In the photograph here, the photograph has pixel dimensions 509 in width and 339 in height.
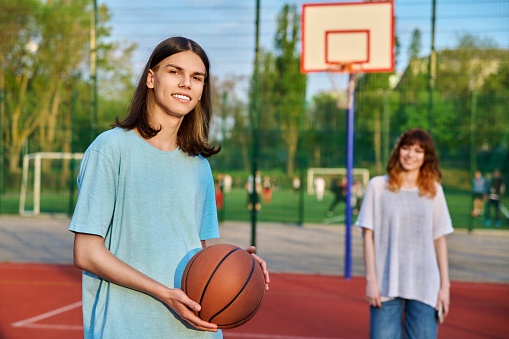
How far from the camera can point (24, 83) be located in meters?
20.1

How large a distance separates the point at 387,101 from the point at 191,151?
1014cm

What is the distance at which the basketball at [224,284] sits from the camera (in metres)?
2.02

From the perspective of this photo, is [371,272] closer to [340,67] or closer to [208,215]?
[208,215]

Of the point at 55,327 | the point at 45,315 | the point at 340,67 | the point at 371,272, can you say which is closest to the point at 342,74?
the point at 340,67

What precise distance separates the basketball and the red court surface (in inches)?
A: 160

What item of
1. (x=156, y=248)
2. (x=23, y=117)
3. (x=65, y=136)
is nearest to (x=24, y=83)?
(x=23, y=117)

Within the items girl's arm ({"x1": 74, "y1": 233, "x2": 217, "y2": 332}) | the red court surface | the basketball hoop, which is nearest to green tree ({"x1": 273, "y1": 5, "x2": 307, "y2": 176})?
the basketball hoop

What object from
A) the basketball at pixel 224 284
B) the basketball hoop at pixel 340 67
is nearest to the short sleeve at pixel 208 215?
the basketball at pixel 224 284

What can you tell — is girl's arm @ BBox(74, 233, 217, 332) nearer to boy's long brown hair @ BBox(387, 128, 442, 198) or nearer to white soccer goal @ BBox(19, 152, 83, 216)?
boy's long brown hair @ BBox(387, 128, 442, 198)

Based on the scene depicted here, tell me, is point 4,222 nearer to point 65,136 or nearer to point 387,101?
point 65,136

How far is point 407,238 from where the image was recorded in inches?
147

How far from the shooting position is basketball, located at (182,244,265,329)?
2.02 m

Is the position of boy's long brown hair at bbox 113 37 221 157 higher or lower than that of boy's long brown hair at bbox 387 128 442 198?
higher

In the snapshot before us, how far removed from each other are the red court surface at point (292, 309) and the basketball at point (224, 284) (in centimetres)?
405
